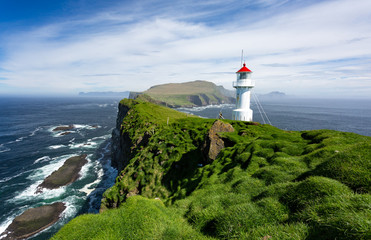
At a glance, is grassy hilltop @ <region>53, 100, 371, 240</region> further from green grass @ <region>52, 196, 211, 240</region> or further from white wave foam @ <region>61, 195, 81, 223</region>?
white wave foam @ <region>61, 195, 81, 223</region>

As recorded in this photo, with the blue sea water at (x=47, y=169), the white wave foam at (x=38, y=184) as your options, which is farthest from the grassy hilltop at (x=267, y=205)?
the white wave foam at (x=38, y=184)

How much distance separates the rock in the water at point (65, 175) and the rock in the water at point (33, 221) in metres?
9.79

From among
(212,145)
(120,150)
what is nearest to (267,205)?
(212,145)

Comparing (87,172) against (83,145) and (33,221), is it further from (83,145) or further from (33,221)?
(83,145)

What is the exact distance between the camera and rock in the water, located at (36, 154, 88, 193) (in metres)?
49.3

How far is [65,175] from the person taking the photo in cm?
5462

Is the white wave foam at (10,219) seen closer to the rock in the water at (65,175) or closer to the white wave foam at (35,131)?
the rock in the water at (65,175)

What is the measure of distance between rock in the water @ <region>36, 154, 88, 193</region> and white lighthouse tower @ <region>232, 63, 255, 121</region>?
176ft

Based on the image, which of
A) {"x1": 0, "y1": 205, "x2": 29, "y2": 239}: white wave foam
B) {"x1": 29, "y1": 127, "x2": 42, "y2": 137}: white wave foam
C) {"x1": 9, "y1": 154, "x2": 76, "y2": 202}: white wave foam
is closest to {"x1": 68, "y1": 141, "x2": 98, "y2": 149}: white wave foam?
{"x1": 9, "y1": 154, "x2": 76, "y2": 202}: white wave foam

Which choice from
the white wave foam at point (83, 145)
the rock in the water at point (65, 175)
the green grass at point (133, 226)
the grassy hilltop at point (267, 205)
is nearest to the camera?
the grassy hilltop at point (267, 205)

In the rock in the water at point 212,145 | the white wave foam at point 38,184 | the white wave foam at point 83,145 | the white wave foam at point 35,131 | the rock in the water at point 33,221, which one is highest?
the rock in the water at point 212,145

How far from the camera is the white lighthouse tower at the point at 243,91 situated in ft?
120

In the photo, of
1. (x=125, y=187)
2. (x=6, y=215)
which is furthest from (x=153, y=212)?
(x=6, y=215)

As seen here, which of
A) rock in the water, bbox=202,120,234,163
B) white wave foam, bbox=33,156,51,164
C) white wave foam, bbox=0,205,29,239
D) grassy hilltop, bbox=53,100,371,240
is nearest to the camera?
grassy hilltop, bbox=53,100,371,240
